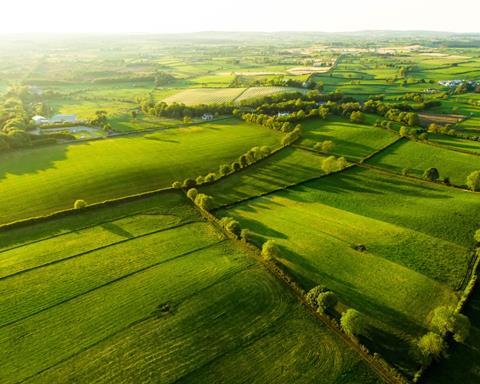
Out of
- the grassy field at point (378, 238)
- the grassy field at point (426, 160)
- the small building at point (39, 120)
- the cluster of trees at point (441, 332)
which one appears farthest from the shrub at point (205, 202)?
the small building at point (39, 120)

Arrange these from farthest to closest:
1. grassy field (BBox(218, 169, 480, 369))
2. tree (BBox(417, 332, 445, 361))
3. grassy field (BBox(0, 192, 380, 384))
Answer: grassy field (BBox(218, 169, 480, 369)), tree (BBox(417, 332, 445, 361)), grassy field (BBox(0, 192, 380, 384))

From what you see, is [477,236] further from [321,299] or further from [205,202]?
[205,202]

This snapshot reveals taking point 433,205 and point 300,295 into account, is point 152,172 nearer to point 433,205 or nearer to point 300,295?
point 300,295

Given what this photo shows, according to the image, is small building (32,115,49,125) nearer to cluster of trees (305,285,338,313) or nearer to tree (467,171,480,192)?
cluster of trees (305,285,338,313)

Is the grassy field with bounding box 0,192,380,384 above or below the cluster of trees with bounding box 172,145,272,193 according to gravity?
below

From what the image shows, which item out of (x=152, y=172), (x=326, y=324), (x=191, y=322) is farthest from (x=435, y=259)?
(x=152, y=172)

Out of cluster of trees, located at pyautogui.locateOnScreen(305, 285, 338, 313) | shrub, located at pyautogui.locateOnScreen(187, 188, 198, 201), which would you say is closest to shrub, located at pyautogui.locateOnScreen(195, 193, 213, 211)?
shrub, located at pyautogui.locateOnScreen(187, 188, 198, 201)

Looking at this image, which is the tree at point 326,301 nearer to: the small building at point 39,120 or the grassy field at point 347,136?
the grassy field at point 347,136
